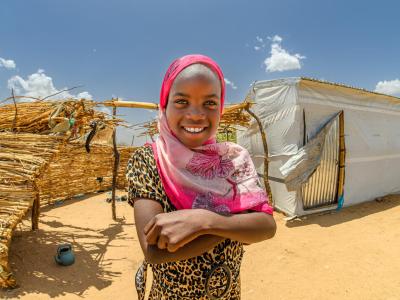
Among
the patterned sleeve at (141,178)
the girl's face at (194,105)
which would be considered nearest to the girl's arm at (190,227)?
the patterned sleeve at (141,178)

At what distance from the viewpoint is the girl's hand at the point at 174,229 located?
0.81m

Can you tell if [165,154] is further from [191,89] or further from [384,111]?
[384,111]

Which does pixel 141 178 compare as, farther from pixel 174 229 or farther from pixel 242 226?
pixel 242 226

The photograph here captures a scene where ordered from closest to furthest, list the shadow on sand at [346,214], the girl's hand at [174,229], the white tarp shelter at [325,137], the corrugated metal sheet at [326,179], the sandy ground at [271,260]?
the girl's hand at [174,229] → the sandy ground at [271,260] → the shadow on sand at [346,214] → the white tarp shelter at [325,137] → the corrugated metal sheet at [326,179]

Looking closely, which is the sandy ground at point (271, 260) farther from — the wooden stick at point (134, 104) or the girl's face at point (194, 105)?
the girl's face at point (194, 105)

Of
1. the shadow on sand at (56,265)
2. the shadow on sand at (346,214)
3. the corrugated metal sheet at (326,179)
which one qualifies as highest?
the corrugated metal sheet at (326,179)

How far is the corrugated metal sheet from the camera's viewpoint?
706 centimetres

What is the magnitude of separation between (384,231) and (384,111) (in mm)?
4436

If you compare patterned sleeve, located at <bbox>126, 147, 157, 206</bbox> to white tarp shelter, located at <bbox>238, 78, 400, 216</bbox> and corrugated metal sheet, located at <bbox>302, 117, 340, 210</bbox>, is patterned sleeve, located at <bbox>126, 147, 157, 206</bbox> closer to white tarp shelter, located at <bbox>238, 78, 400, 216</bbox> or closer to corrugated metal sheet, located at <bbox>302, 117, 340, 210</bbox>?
white tarp shelter, located at <bbox>238, 78, 400, 216</bbox>

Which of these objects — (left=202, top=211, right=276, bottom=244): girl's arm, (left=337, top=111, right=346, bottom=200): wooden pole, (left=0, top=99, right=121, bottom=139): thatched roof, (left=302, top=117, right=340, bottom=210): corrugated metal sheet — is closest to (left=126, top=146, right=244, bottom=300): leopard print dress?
(left=202, top=211, right=276, bottom=244): girl's arm

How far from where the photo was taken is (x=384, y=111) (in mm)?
8680

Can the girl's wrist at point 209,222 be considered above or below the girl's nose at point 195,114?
below

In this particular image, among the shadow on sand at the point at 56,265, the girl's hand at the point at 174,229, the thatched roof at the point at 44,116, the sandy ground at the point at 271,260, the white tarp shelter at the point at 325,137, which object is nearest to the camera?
the girl's hand at the point at 174,229

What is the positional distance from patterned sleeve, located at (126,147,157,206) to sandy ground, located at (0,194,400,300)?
10.9ft
